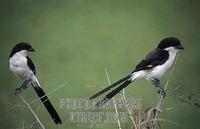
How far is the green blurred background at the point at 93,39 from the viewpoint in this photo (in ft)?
5.43

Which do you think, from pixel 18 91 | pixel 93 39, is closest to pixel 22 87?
pixel 18 91

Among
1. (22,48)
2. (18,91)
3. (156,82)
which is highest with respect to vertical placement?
(22,48)

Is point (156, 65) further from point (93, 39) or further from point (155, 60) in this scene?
point (93, 39)

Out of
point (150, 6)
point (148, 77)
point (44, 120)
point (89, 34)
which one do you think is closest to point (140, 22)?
point (150, 6)

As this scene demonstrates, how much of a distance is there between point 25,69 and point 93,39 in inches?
11.7

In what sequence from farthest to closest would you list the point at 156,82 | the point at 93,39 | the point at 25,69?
the point at 93,39, the point at 25,69, the point at 156,82

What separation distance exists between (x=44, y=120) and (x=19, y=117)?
0.11m

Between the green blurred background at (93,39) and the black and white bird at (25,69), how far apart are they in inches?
2.0

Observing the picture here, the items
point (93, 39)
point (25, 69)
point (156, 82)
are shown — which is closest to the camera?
point (156, 82)

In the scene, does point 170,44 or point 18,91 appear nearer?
point 170,44

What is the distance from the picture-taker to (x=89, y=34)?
1.68 m

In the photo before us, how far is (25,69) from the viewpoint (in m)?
1.54

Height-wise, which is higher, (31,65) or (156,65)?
(31,65)

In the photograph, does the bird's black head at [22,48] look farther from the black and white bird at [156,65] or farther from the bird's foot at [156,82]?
the bird's foot at [156,82]
